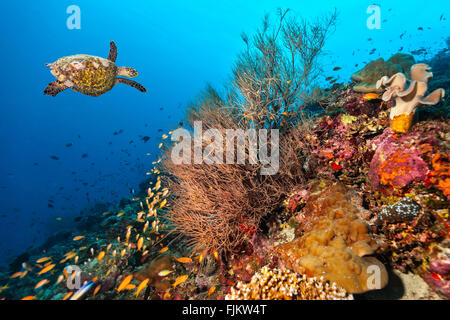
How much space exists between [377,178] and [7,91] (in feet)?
314

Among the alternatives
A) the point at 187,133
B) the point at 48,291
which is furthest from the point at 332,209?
the point at 48,291

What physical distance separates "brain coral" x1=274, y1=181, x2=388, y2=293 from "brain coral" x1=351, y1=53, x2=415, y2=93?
9.13 feet

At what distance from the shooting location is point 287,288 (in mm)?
2400

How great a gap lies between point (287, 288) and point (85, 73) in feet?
17.0

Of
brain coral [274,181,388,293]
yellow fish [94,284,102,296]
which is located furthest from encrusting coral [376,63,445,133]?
yellow fish [94,284,102,296]

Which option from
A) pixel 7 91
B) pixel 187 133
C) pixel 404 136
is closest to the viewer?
pixel 404 136

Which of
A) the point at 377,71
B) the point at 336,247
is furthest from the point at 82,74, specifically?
the point at 377,71

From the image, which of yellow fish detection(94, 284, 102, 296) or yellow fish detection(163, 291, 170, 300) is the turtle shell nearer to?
yellow fish detection(163, 291, 170, 300)

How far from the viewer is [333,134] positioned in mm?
4094

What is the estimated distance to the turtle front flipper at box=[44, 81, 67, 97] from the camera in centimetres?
341

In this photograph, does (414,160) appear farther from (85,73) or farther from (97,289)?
(97,289)

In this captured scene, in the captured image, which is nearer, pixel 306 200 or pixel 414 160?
pixel 414 160

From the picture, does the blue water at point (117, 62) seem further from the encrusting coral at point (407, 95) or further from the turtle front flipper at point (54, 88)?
the encrusting coral at point (407, 95)
